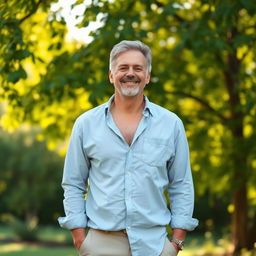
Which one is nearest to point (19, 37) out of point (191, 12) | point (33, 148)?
point (191, 12)

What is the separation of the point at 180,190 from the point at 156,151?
28 cm

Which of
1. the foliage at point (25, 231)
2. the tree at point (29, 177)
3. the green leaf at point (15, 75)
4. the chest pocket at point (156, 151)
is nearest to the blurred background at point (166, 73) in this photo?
the green leaf at point (15, 75)

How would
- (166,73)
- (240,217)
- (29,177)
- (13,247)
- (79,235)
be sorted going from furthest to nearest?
(29,177) < (13,247) < (240,217) < (166,73) < (79,235)

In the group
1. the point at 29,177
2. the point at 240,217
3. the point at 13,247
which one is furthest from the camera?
the point at 29,177

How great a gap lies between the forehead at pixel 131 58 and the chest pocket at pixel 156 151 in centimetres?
41

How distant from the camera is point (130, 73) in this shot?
2.85 metres

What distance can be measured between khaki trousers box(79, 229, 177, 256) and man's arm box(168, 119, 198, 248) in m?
0.16

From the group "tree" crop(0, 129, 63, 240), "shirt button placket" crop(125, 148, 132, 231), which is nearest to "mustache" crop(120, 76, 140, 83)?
"shirt button placket" crop(125, 148, 132, 231)

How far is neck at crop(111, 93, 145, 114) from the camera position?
116 inches

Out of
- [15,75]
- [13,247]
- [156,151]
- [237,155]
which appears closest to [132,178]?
[156,151]

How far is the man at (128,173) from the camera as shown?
2.79 m

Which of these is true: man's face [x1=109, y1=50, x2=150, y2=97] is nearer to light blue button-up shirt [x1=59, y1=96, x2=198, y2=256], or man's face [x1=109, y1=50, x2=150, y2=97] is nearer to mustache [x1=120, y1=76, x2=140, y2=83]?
mustache [x1=120, y1=76, x2=140, y2=83]

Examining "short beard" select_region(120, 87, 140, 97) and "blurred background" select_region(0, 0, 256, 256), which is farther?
"blurred background" select_region(0, 0, 256, 256)

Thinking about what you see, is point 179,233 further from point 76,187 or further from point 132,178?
point 76,187
